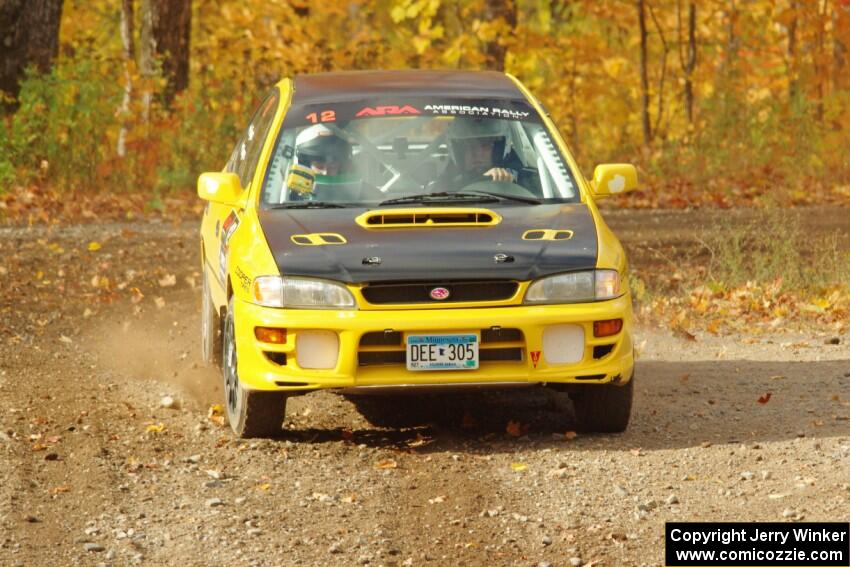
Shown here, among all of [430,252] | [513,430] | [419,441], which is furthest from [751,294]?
[430,252]

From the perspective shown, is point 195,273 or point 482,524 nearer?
point 482,524

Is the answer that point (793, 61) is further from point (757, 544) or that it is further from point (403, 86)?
point (757, 544)

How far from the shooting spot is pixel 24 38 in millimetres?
19312

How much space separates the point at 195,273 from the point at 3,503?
24.7ft

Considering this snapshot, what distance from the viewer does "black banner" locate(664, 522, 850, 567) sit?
575cm

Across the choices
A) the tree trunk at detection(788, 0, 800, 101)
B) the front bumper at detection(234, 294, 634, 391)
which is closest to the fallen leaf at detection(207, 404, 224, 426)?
the front bumper at detection(234, 294, 634, 391)

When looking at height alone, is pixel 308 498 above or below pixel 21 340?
above

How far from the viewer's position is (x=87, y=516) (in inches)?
254

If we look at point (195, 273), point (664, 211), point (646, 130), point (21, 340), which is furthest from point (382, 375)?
point (646, 130)

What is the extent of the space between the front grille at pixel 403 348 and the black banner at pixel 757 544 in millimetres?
1459

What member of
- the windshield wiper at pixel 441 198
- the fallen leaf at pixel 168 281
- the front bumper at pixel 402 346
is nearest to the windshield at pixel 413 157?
the windshield wiper at pixel 441 198

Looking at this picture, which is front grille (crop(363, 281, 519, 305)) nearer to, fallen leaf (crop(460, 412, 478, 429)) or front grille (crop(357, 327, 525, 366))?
front grille (crop(357, 327, 525, 366))

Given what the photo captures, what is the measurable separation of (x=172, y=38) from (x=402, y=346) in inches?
597

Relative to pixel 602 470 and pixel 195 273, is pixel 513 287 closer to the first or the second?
pixel 602 470
